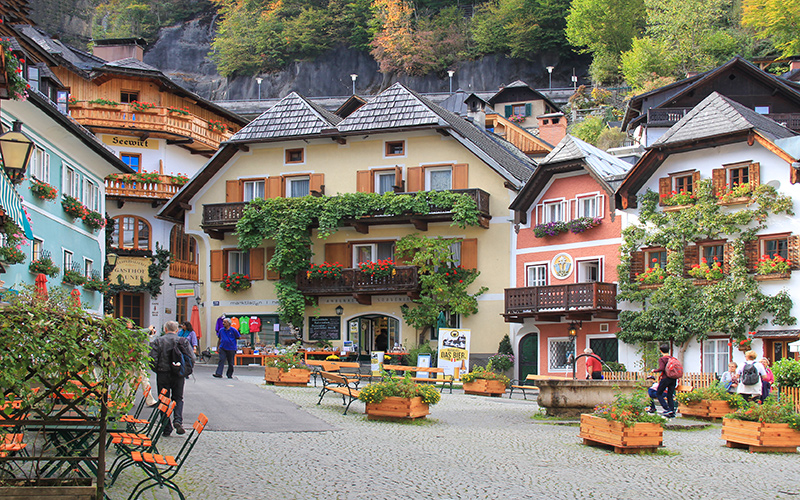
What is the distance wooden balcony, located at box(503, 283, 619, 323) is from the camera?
105 ft

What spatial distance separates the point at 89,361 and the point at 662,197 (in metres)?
26.7

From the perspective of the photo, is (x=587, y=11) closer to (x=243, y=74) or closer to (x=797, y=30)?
(x=797, y=30)

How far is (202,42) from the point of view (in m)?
91.6

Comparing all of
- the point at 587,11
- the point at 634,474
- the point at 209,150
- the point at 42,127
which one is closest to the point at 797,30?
the point at 587,11

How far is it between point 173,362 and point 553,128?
47511 mm

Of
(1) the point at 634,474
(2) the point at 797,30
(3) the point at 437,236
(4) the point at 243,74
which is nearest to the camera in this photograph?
(1) the point at 634,474

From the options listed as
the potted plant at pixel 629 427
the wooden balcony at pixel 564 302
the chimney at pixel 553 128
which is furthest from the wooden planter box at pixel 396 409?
the chimney at pixel 553 128

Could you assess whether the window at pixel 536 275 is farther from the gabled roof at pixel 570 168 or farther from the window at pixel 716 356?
the window at pixel 716 356

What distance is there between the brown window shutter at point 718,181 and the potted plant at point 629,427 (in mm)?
17567

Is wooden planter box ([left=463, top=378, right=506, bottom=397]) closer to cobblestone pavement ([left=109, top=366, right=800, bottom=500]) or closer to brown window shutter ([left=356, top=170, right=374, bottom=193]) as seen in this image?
cobblestone pavement ([left=109, top=366, right=800, bottom=500])

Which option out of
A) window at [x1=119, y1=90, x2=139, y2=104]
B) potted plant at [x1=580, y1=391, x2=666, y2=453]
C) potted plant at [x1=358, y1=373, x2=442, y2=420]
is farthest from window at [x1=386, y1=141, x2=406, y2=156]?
potted plant at [x1=580, y1=391, x2=666, y2=453]

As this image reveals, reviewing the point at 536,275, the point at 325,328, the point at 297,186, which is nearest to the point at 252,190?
the point at 297,186

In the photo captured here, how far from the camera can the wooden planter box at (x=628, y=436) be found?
46.5 feet

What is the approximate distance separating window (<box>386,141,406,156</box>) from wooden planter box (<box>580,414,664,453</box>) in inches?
974
